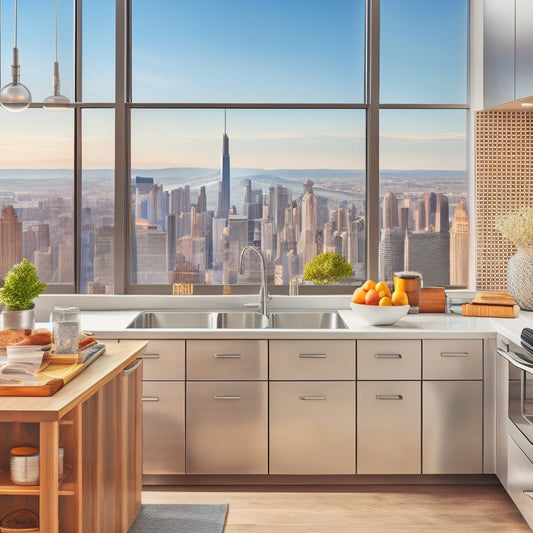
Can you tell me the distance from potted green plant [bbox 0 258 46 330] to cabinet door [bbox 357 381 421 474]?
1.59 m

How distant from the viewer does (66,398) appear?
1.84m

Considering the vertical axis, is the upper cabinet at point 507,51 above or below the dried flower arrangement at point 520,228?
above

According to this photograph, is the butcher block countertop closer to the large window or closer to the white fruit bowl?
the white fruit bowl

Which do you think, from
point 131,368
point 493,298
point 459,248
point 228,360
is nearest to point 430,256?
point 459,248

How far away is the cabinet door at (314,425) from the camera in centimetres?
324

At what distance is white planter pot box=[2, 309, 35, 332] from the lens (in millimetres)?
2576

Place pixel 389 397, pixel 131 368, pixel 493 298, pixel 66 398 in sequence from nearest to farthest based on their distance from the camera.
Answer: pixel 66 398 < pixel 131 368 < pixel 389 397 < pixel 493 298

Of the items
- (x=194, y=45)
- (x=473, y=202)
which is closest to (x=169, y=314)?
(x=194, y=45)

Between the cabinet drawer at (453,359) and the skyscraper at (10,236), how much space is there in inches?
99.3

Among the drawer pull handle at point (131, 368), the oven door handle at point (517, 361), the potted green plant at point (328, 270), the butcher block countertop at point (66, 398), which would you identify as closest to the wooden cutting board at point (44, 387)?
the butcher block countertop at point (66, 398)

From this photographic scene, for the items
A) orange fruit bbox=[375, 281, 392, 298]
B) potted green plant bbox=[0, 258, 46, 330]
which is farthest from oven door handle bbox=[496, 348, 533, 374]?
potted green plant bbox=[0, 258, 46, 330]

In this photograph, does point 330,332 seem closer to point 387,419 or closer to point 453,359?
point 387,419

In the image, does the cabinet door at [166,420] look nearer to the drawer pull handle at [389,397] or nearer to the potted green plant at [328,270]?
the drawer pull handle at [389,397]

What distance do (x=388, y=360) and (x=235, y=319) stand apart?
3.36 ft
